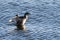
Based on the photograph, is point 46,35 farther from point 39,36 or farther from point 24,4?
point 24,4

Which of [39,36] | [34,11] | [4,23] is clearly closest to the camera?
[39,36]

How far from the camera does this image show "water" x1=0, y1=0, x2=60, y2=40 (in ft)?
86.9

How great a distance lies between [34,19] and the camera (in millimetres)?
29094

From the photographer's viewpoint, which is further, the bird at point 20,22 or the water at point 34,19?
the bird at point 20,22

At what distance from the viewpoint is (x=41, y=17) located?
2939 cm

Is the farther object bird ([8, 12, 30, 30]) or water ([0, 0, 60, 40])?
bird ([8, 12, 30, 30])

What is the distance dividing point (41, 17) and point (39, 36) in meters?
3.42

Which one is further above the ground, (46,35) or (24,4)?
(24,4)

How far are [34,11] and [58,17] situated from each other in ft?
8.37

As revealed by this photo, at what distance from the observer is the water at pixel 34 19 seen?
86.9 feet

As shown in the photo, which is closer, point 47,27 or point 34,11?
point 47,27

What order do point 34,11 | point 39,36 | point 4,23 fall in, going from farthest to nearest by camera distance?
point 34,11, point 4,23, point 39,36

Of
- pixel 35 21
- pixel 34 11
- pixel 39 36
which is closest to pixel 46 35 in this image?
pixel 39 36

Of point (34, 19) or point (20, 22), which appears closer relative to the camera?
point (20, 22)
